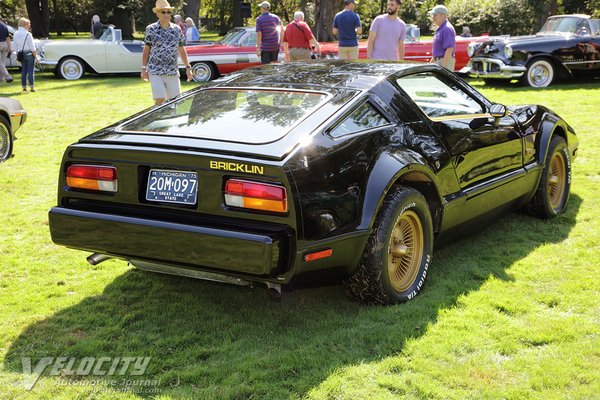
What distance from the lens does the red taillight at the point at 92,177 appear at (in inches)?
149

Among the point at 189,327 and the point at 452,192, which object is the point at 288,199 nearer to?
the point at 189,327

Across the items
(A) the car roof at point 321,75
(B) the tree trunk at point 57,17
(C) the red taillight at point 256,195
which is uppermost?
(B) the tree trunk at point 57,17

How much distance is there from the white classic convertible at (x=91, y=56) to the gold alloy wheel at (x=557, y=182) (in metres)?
14.2

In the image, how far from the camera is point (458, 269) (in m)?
4.68

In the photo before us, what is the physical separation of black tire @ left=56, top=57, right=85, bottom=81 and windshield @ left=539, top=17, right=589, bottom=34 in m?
11.2

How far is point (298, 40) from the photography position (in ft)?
42.9

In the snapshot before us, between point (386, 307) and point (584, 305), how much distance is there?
1.13m

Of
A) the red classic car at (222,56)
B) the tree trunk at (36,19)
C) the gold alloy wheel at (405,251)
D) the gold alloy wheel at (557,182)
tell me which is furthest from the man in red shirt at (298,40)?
the tree trunk at (36,19)

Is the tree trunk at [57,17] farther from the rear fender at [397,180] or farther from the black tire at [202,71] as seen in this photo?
the rear fender at [397,180]

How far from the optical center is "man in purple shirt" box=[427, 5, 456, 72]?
9.86 metres

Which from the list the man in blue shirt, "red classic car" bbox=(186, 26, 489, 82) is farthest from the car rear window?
"red classic car" bbox=(186, 26, 489, 82)

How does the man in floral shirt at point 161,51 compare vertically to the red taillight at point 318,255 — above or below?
above

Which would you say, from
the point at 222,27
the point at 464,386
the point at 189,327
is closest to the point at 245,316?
the point at 189,327

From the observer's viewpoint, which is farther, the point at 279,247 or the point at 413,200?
the point at 413,200
